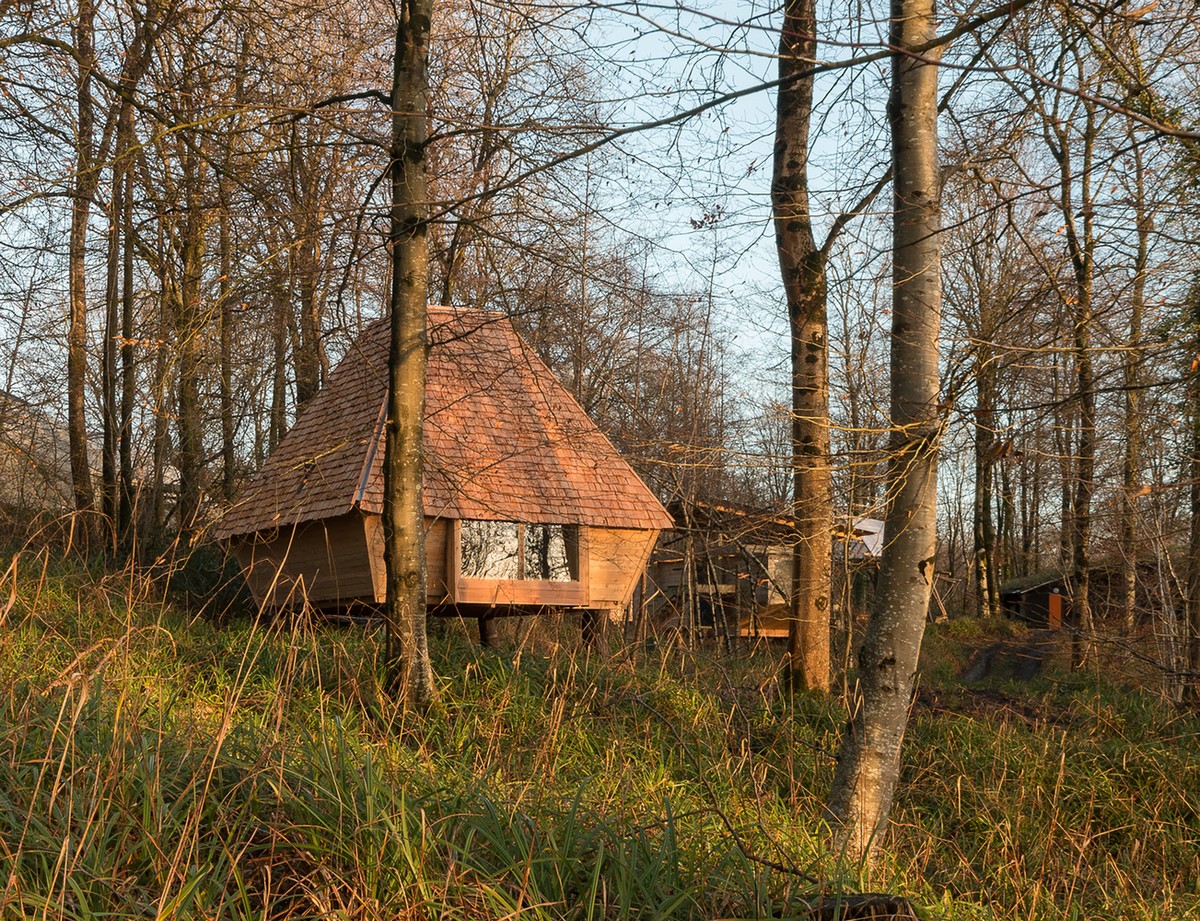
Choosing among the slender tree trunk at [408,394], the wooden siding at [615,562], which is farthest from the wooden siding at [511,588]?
the slender tree trunk at [408,394]

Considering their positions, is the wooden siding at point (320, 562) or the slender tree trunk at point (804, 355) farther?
the wooden siding at point (320, 562)

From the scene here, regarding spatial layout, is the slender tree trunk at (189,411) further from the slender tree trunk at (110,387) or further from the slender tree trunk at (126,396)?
the slender tree trunk at (110,387)

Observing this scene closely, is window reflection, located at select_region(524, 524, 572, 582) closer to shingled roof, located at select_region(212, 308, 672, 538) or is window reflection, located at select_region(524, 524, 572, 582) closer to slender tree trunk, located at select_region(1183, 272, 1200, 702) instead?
shingled roof, located at select_region(212, 308, 672, 538)

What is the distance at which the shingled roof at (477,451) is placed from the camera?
Answer: 36.9 ft

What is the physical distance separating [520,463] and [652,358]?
49.5ft

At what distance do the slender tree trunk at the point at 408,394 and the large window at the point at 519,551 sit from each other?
402cm

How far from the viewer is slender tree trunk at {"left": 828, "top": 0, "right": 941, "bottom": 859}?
6.06 meters

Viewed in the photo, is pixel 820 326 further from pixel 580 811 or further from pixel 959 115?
pixel 580 811

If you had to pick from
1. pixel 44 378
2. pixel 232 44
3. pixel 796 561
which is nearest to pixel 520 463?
pixel 796 561

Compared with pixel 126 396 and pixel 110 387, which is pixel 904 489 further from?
pixel 126 396

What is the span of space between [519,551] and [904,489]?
6171 mm

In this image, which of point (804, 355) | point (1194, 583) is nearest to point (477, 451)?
point (804, 355)

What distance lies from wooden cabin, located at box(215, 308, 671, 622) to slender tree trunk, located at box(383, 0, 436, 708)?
324 cm

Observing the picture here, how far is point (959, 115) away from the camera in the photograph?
8086 mm
